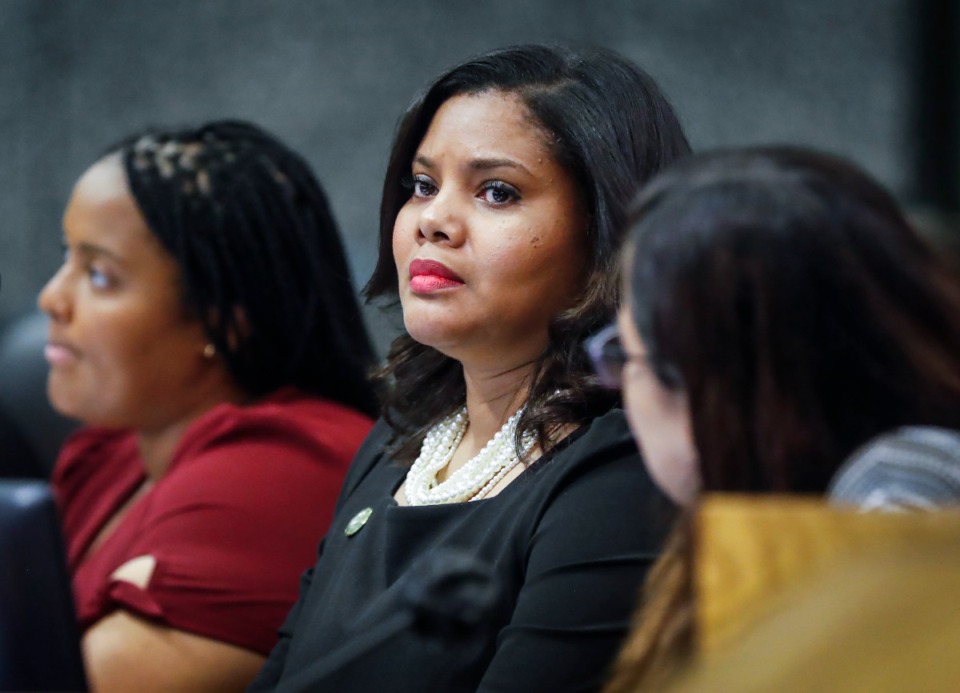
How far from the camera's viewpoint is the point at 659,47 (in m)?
2.58

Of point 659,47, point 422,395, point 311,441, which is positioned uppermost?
point 659,47

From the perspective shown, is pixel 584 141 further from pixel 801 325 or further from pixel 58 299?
pixel 58 299

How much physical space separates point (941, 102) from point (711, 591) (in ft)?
6.64

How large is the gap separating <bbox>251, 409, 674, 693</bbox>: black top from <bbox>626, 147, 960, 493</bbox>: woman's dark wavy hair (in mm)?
204

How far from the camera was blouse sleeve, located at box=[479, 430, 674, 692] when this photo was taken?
38.2 inches

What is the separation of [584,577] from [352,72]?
75.9 inches

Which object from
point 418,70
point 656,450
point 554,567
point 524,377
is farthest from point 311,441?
point 418,70

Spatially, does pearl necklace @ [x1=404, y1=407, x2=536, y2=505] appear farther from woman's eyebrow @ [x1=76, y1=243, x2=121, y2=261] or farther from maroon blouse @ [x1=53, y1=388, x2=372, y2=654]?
woman's eyebrow @ [x1=76, y1=243, x2=121, y2=261]

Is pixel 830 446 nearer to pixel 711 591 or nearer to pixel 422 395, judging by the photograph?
pixel 711 591

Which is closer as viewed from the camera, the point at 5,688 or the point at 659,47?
the point at 5,688

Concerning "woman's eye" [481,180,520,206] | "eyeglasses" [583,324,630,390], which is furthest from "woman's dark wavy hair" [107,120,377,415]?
"eyeglasses" [583,324,630,390]

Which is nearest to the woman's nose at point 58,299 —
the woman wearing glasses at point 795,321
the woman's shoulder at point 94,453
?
the woman's shoulder at point 94,453

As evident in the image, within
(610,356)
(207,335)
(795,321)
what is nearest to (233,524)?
(207,335)

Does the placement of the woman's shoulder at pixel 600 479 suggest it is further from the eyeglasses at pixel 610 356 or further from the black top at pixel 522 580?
the eyeglasses at pixel 610 356
